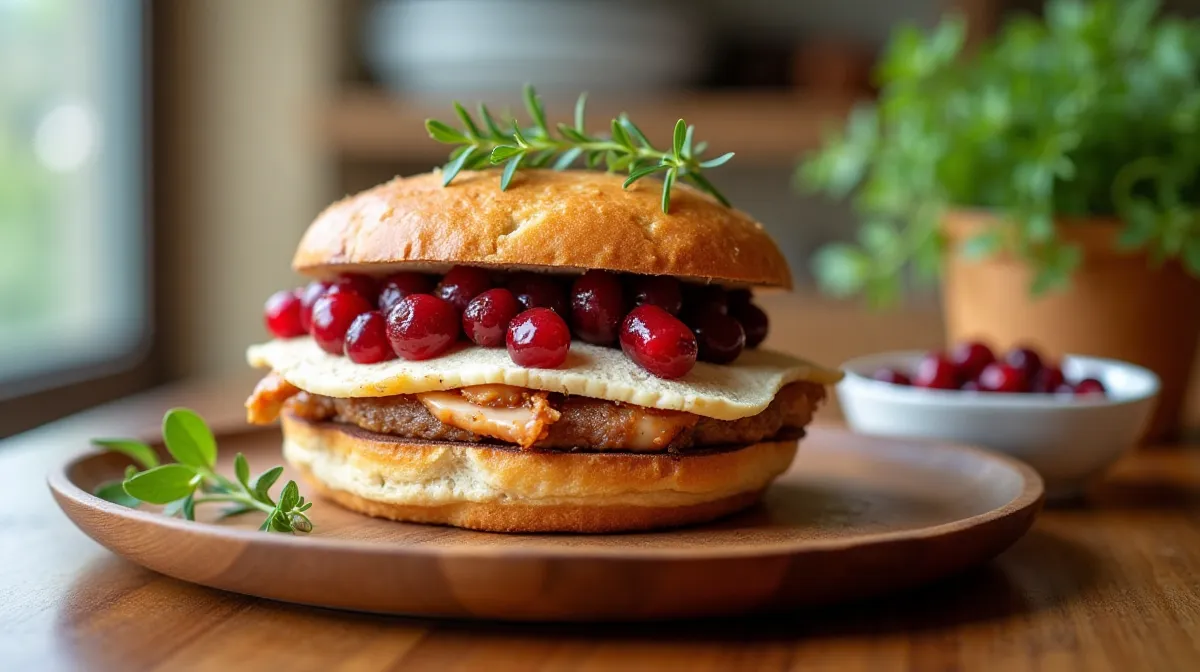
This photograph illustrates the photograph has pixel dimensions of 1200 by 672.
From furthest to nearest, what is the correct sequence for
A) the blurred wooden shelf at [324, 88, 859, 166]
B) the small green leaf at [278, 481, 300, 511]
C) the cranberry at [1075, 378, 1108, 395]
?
the blurred wooden shelf at [324, 88, 859, 166] < the cranberry at [1075, 378, 1108, 395] < the small green leaf at [278, 481, 300, 511]

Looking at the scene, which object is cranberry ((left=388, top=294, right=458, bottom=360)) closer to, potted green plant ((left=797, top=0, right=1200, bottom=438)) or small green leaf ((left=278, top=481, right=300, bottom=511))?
small green leaf ((left=278, top=481, right=300, bottom=511))

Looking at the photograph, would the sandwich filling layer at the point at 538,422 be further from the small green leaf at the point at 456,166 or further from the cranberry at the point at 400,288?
the small green leaf at the point at 456,166

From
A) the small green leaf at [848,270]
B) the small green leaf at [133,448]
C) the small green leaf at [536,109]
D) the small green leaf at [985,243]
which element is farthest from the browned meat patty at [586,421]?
the small green leaf at [848,270]

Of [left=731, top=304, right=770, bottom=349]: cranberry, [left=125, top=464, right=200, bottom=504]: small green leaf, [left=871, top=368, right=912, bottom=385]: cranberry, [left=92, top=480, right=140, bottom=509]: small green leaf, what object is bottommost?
[left=92, top=480, right=140, bottom=509]: small green leaf

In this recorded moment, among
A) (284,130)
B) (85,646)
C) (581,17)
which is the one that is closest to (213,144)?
(284,130)

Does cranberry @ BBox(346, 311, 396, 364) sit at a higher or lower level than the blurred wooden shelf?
lower

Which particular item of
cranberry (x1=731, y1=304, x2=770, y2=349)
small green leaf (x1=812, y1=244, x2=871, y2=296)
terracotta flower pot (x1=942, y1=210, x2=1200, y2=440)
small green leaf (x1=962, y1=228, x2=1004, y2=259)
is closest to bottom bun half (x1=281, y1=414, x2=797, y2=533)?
cranberry (x1=731, y1=304, x2=770, y2=349)
